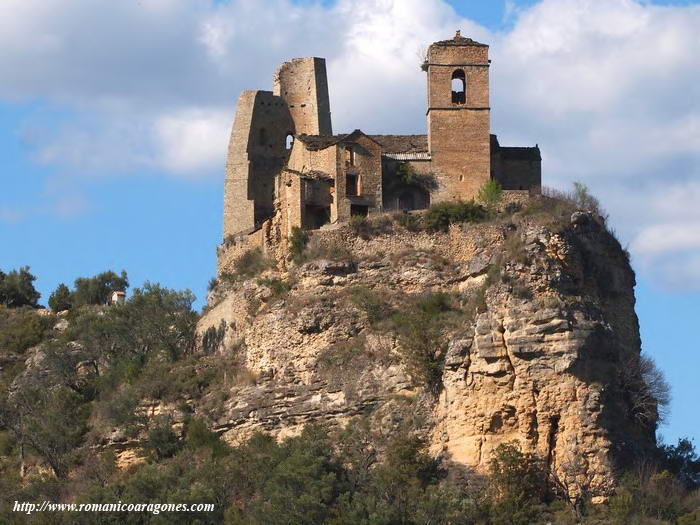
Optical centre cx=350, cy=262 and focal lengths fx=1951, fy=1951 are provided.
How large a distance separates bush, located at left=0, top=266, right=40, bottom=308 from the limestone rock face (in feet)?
61.4

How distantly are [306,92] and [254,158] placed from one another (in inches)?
125

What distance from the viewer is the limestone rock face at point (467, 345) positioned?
168 feet

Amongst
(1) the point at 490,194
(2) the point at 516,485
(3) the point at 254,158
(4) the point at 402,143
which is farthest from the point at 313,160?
(2) the point at 516,485

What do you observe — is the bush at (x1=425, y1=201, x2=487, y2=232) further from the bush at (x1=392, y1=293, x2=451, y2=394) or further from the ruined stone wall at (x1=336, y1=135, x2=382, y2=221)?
the bush at (x1=392, y1=293, x2=451, y2=394)

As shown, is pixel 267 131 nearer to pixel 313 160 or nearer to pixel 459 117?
pixel 313 160

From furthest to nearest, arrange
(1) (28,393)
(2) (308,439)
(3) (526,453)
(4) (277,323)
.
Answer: (1) (28,393) → (4) (277,323) → (2) (308,439) → (3) (526,453)

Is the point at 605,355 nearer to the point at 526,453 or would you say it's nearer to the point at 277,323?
the point at 526,453

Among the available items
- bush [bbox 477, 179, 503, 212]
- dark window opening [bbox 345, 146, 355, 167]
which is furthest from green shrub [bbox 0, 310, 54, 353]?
bush [bbox 477, 179, 503, 212]

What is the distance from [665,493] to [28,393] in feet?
76.2

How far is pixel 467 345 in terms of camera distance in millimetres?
52656

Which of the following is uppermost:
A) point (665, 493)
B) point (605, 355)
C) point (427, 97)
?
point (427, 97)

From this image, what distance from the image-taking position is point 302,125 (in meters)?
67.8

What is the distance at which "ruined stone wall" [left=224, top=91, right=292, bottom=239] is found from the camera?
66250 mm

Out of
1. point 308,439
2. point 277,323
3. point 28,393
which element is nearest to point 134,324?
point 28,393
